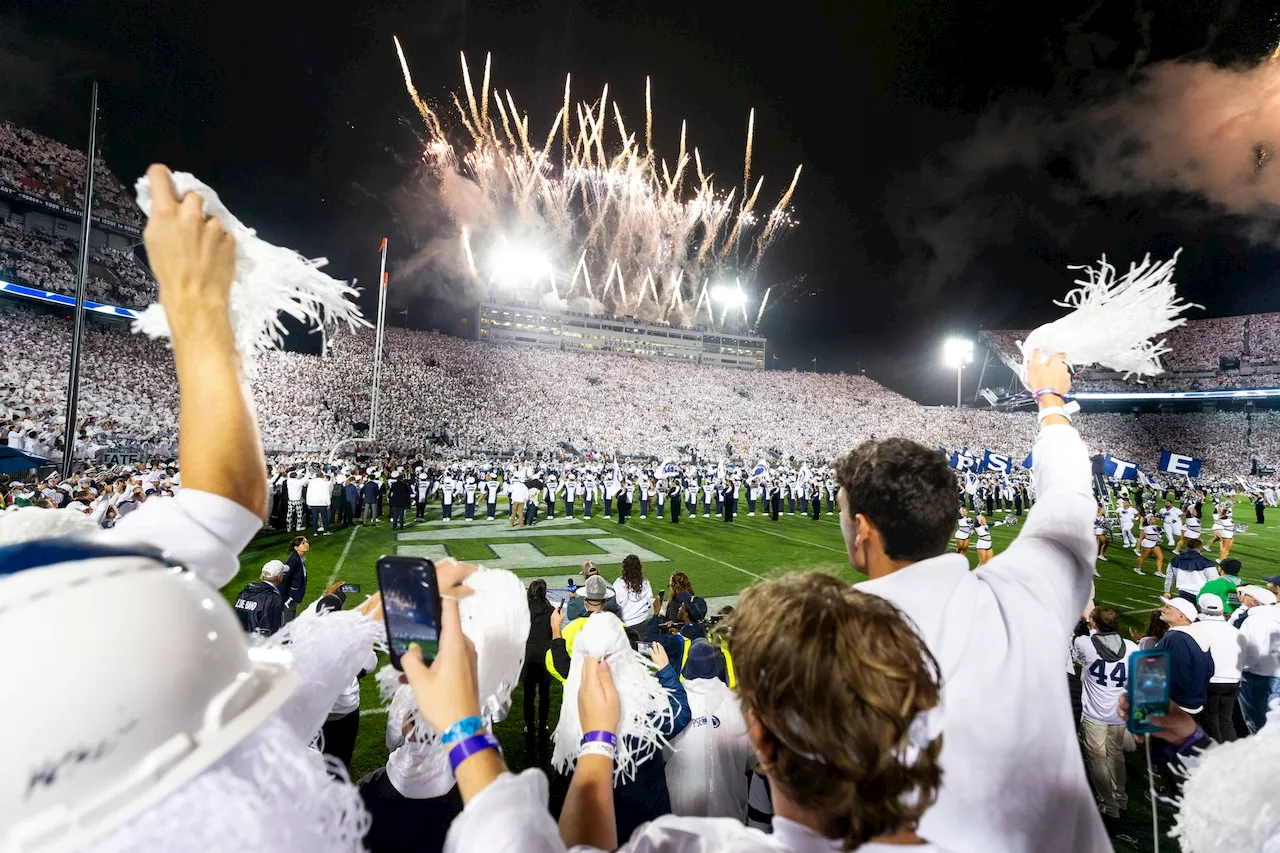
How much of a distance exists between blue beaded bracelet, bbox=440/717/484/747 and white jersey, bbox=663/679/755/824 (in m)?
2.36

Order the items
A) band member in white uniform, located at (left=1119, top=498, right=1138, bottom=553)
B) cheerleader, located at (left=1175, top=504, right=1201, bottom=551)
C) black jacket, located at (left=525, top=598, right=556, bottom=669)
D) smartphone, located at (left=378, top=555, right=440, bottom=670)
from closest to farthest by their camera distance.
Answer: smartphone, located at (left=378, top=555, right=440, bottom=670)
black jacket, located at (left=525, top=598, right=556, bottom=669)
cheerleader, located at (left=1175, top=504, right=1201, bottom=551)
band member in white uniform, located at (left=1119, top=498, right=1138, bottom=553)

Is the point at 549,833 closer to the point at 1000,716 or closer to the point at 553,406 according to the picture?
the point at 1000,716

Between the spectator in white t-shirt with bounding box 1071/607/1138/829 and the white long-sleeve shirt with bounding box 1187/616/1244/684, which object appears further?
the white long-sleeve shirt with bounding box 1187/616/1244/684

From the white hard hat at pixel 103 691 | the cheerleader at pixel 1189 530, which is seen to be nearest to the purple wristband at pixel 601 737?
the white hard hat at pixel 103 691

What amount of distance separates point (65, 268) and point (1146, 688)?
1910 inches

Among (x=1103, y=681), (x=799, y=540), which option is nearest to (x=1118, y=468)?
(x=799, y=540)

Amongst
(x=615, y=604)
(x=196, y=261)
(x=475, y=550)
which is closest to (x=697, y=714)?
(x=196, y=261)

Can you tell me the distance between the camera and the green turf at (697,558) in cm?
540

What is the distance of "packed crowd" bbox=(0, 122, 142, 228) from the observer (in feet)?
115

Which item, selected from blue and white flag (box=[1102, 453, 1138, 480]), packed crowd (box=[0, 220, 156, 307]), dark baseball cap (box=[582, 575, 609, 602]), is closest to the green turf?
dark baseball cap (box=[582, 575, 609, 602])

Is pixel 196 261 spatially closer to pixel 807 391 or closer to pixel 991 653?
pixel 991 653

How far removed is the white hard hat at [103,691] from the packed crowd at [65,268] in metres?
40.7

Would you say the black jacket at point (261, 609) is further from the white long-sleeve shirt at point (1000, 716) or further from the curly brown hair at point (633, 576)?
the white long-sleeve shirt at point (1000, 716)

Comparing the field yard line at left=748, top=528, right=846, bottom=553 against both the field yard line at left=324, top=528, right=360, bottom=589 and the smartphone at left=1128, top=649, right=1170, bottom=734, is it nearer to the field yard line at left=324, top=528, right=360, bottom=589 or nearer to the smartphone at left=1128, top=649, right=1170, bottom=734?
the field yard line at left=324, top=528, right=360, bottom=589
